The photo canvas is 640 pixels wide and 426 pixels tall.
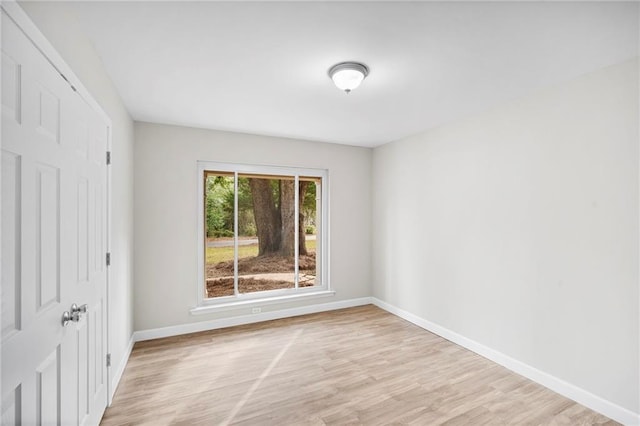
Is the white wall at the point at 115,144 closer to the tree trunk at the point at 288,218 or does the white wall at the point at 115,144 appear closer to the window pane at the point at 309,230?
the tree trunk at the point at 288,218

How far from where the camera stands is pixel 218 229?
4.00 meters

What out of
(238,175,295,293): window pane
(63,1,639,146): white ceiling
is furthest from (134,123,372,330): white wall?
(63,1,639,146): white ceiling

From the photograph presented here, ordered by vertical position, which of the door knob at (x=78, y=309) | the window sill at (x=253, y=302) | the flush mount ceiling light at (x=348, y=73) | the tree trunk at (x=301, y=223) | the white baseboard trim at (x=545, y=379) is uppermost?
the flush mount ceiling light at (x=348, y=73)

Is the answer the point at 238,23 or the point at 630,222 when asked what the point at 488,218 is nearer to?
the point at 630,222

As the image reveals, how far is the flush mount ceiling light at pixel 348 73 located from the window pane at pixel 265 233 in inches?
86.7

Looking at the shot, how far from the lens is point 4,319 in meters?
1.03

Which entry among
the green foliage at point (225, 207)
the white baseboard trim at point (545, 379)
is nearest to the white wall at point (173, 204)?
the green foliage at point (225, 207)

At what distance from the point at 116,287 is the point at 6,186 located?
1.74 meters

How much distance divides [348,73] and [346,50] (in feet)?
0.71

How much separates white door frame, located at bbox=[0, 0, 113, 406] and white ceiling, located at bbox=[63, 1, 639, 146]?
0.38m

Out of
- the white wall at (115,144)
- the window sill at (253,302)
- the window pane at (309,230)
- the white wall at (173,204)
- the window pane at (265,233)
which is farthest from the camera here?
the window pane at (309,230)

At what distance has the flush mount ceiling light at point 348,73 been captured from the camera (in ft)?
7.07

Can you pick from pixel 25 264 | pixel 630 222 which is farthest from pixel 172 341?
pixel 630 222

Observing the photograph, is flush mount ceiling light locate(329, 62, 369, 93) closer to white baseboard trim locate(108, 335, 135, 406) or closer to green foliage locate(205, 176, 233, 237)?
green foliage locate(205, 176, 233, 237)
